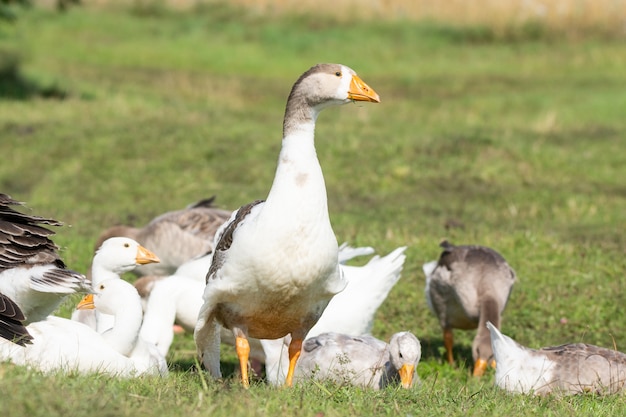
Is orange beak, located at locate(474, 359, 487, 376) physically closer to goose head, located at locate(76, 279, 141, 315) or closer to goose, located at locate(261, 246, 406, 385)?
goose, located at locate(261, 246, 406, 385)

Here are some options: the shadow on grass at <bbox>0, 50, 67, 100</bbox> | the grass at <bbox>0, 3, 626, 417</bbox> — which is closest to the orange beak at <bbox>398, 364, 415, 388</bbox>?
the grass at <bbox>0, 3, 626, 417</bbox>

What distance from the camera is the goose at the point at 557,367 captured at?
763 cm

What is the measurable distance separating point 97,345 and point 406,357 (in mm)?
2230

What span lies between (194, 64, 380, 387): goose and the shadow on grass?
1511 centimetres

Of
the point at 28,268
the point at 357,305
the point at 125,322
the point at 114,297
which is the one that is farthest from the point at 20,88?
the point at 28,268

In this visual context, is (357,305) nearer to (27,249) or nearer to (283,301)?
(283,301)

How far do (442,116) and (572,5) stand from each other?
1069 centimetres

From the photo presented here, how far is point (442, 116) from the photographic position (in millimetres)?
20984

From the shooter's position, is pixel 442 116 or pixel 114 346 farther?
pixel 442 116

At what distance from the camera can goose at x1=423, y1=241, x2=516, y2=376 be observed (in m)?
9.48

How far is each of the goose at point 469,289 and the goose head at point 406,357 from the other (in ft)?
6.32

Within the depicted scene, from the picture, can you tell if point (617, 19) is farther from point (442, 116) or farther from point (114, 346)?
point (114, 346)

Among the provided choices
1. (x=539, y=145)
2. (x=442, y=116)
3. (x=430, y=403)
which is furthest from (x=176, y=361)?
(x=442, y=116)

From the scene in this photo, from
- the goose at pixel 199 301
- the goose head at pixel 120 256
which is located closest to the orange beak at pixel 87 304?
the goose head at pixel 120 256
